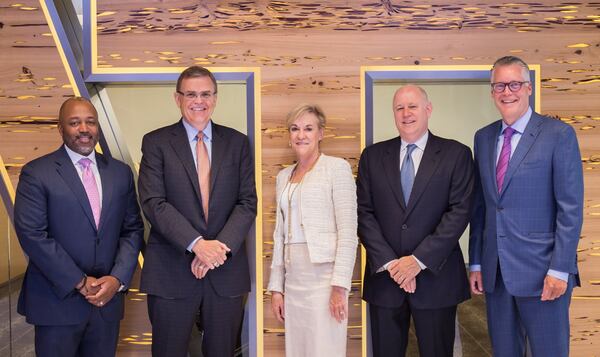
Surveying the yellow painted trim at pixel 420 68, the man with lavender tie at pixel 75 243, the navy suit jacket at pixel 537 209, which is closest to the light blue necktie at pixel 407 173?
the navy suit jacket at pixel 537 209

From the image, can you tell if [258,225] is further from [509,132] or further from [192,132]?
[509,132]

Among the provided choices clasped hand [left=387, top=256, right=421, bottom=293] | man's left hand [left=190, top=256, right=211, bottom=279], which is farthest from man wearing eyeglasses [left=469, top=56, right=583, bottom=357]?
man's left hand [left=190, top=256, right=211, bottom=279]

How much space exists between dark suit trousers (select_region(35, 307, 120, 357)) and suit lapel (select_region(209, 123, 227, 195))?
0.80 metres

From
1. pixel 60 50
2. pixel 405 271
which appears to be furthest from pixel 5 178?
pixel 405 271

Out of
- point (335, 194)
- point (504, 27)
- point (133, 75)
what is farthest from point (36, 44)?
point (504, 27)

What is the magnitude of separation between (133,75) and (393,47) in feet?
4.82

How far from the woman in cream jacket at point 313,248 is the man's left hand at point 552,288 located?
85 centimetres

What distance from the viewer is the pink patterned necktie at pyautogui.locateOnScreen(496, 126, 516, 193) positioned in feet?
8.75

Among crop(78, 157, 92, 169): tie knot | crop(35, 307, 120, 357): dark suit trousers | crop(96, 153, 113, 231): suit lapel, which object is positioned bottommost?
crop(35, 307, 120, 357): dark suit trousers

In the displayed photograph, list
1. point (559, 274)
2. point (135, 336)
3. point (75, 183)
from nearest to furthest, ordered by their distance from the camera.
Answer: point (559, 274)
point (75, 183)
point (135, 336)

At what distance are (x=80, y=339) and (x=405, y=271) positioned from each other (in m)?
1.53

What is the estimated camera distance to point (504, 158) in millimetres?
2686

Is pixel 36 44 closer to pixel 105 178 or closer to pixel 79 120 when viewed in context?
pixel 79 120

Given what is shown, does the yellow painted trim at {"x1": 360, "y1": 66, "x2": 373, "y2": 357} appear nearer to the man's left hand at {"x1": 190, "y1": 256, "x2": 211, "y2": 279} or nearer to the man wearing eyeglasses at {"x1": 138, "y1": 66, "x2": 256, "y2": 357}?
the man wearing eyeglasses at {"x1": 138, "y1": 66, "x2": 256, "y2": 357}
